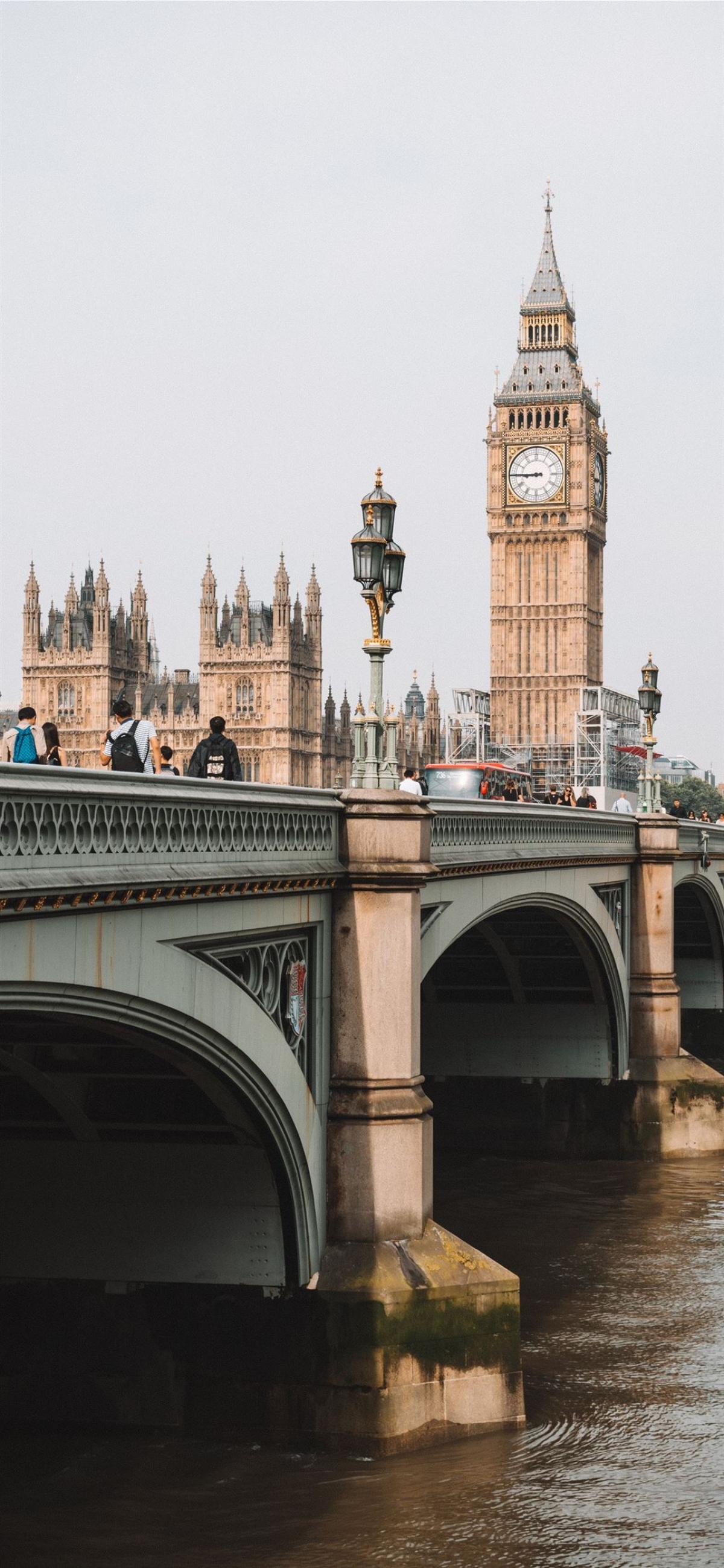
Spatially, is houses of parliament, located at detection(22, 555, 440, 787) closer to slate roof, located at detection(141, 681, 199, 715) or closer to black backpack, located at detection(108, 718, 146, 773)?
slate roof, located at detection(141, 681, 199, 715)

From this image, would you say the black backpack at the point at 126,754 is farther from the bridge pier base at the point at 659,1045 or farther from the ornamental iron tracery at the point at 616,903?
the bridge pier base at the point at 659,1045

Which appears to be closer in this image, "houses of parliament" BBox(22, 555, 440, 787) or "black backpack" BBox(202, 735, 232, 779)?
"black backpack" BBox(202, 735, 232, 779)

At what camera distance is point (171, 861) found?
36.1ft

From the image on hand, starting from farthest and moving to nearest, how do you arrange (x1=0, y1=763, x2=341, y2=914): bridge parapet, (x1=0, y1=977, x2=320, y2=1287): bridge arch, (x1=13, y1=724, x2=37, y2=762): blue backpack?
(x1=0, y1=977, x2=320, y2=1287): bridge arch < (x1=13, y1=724, x2=37, y2=762): blue backpack < (x1=0, y1=763, x2=341, y2=914): bridge parapet

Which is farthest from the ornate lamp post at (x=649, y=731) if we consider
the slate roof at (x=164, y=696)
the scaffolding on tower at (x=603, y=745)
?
the scaffolding on tower at (x=603, y=745)

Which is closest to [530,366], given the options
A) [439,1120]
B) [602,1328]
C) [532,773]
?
[532,773]

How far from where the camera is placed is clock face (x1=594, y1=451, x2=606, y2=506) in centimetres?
11894

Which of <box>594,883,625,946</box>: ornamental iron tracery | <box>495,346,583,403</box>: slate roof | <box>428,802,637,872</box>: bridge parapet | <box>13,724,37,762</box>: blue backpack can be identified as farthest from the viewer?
<box>495,346,583,403</box>: slate roof

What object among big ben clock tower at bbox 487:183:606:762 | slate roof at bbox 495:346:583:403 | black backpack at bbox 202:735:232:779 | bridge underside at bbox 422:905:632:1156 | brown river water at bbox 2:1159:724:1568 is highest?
slate roof at bbox 495:346:583:403

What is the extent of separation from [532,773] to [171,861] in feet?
347

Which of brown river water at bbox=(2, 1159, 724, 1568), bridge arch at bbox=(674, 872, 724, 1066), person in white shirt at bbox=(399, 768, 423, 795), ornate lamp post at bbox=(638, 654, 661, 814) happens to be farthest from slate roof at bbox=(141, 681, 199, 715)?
brown river water at bbox=(2, 1159, 724, 1568)

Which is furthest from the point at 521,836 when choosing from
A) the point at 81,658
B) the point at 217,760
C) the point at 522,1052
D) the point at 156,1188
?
the point at 81,658

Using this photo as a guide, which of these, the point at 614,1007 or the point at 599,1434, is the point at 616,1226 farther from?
the point at 599,1434

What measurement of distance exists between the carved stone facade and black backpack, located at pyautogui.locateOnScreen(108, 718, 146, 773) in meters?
84.3
